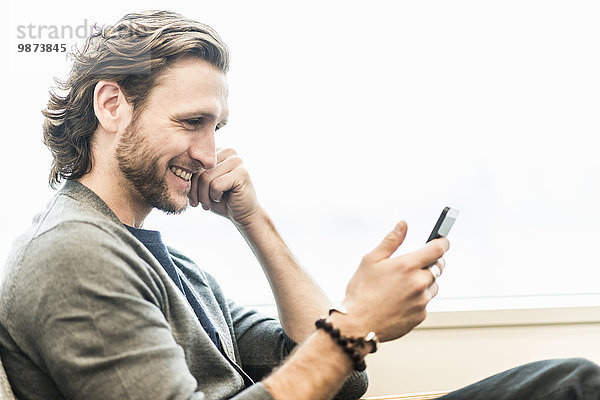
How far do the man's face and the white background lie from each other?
48 centimetres

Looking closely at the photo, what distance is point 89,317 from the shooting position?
87 centimetres

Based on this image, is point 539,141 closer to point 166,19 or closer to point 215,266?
point 215,266

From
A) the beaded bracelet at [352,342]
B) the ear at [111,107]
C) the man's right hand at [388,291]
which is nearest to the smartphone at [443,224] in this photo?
the man's right hand at [388,291]

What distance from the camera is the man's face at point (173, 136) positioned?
1.20 metres

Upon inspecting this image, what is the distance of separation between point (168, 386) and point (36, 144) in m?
1.04

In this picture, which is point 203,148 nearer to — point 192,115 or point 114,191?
point 192,115

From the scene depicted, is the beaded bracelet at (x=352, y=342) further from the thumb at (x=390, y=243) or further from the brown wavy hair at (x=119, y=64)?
the brown wavy hair at (x=119, y=64)

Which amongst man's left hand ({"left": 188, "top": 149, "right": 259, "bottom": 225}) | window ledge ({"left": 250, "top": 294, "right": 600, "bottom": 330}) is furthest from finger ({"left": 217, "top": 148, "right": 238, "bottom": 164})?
window ledge ({"left": 250, "top": 294, "right": 600, "bottom": 330})

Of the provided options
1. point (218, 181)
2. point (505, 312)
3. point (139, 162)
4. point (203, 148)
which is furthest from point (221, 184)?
point (505, 312)

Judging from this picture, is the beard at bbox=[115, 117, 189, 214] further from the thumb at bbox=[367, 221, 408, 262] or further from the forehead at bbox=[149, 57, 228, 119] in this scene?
the thumb at bbox=[367, 221, 408, 262]

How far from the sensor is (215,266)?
181 cm

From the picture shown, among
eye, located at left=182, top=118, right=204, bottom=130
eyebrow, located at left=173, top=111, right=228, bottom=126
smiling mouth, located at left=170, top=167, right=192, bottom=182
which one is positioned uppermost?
eyebrow, located at left=173, top=111, right=228, bottom=126

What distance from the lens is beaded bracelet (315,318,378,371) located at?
935mm

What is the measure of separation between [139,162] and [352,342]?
52 cm
